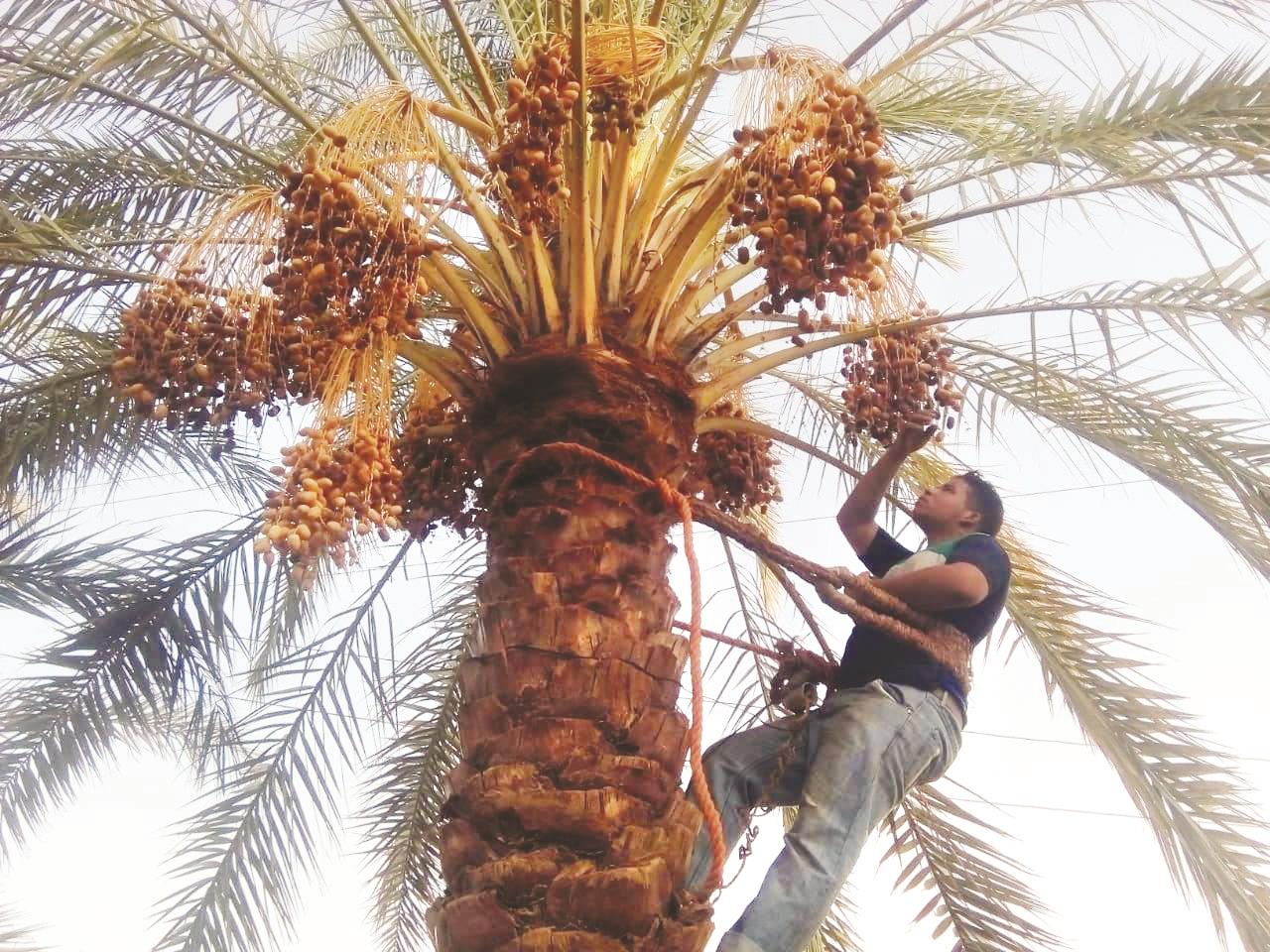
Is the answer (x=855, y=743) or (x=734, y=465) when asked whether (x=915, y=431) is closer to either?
(x=734, y=465)

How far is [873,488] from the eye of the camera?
371 cm

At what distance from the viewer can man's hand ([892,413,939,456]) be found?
3498mm

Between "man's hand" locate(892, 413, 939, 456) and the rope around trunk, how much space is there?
1.63 ft

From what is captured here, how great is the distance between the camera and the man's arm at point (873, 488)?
11.5 ft

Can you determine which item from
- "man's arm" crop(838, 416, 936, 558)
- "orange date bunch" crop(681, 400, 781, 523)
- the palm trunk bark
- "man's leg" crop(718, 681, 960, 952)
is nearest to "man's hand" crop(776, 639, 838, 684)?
"man's leg" crop(718, 681, 960, 952)

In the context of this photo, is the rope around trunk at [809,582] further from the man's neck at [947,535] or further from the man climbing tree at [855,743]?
the man's neck at [947,535]

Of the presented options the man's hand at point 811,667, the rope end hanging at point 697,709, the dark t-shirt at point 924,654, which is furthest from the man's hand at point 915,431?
the rope end hanging at point 697,709

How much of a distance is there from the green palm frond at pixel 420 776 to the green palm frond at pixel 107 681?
28.4 inches

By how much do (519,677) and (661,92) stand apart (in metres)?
1.59

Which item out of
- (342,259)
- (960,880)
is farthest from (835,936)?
(342,259)

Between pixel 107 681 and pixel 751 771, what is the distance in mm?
2405

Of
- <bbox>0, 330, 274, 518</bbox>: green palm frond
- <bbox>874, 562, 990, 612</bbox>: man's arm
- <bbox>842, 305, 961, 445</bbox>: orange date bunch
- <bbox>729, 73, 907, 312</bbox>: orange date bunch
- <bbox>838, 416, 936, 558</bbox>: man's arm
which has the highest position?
<bbox>0, 330, 274, 518</bbox>: green palm frond

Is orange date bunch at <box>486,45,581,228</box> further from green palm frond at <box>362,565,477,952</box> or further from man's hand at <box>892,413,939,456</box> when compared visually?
green palm frond at <box>362,565,477,952</box>

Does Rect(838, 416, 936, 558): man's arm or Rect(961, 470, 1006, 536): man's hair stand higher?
Rect(838, 416, 936, 558): man's arm
